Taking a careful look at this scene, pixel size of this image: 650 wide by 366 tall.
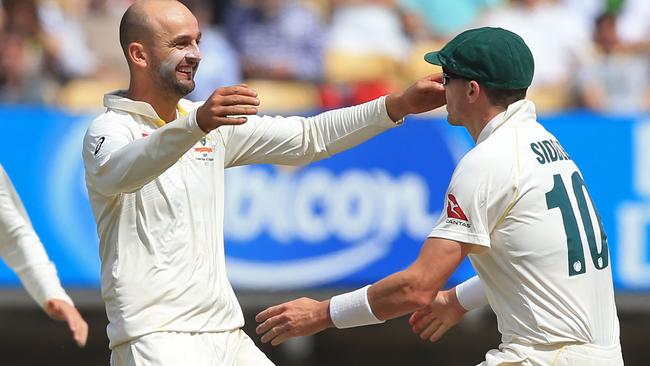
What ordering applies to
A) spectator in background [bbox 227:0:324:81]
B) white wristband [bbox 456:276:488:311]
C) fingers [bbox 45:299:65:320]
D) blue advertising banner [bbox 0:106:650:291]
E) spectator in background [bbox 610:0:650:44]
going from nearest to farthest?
white wristband [bbox 456:276:488:311], fingers [bbox 45:299:65:320], blue advertising banner [bbox 0:106:650:291], spectator in background [bbox 227:0:324:81], spectator in background [bbox 610:0:650:44]

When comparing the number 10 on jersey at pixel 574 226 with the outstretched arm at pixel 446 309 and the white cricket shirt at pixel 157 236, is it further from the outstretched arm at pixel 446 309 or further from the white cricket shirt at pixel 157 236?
the white cricket shirt at pixel 157 236

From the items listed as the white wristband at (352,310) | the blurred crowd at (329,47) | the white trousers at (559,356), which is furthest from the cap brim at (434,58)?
the blurred crowd at (329,47)

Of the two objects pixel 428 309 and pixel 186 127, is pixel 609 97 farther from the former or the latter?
pixel 186 127

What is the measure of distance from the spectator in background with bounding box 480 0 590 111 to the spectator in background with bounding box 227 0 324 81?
171 cm

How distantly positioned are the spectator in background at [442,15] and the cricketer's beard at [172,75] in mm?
6702

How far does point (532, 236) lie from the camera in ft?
14.3

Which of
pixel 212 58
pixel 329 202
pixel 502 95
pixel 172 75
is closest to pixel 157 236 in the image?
pixel 172 75

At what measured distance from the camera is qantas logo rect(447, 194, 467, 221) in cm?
435

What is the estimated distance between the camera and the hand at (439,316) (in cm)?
511

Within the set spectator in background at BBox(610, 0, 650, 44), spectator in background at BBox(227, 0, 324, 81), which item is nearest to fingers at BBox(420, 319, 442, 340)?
spectator in background at BBox(227, 0, 324, 81)

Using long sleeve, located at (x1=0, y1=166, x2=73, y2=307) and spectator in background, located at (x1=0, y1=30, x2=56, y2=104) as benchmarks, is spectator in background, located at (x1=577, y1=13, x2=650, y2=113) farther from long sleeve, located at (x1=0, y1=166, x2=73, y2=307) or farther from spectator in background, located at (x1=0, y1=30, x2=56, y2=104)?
long sleeve, located at (x1=0, y1=166, x2=73, y2=307)

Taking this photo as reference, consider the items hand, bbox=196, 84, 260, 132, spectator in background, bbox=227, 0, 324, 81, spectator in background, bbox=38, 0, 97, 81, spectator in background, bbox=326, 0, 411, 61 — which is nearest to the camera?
hand, bbox=196, 84, 260, 132

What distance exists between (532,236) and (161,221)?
4.76ft

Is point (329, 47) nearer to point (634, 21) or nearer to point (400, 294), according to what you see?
point (634, 21)
